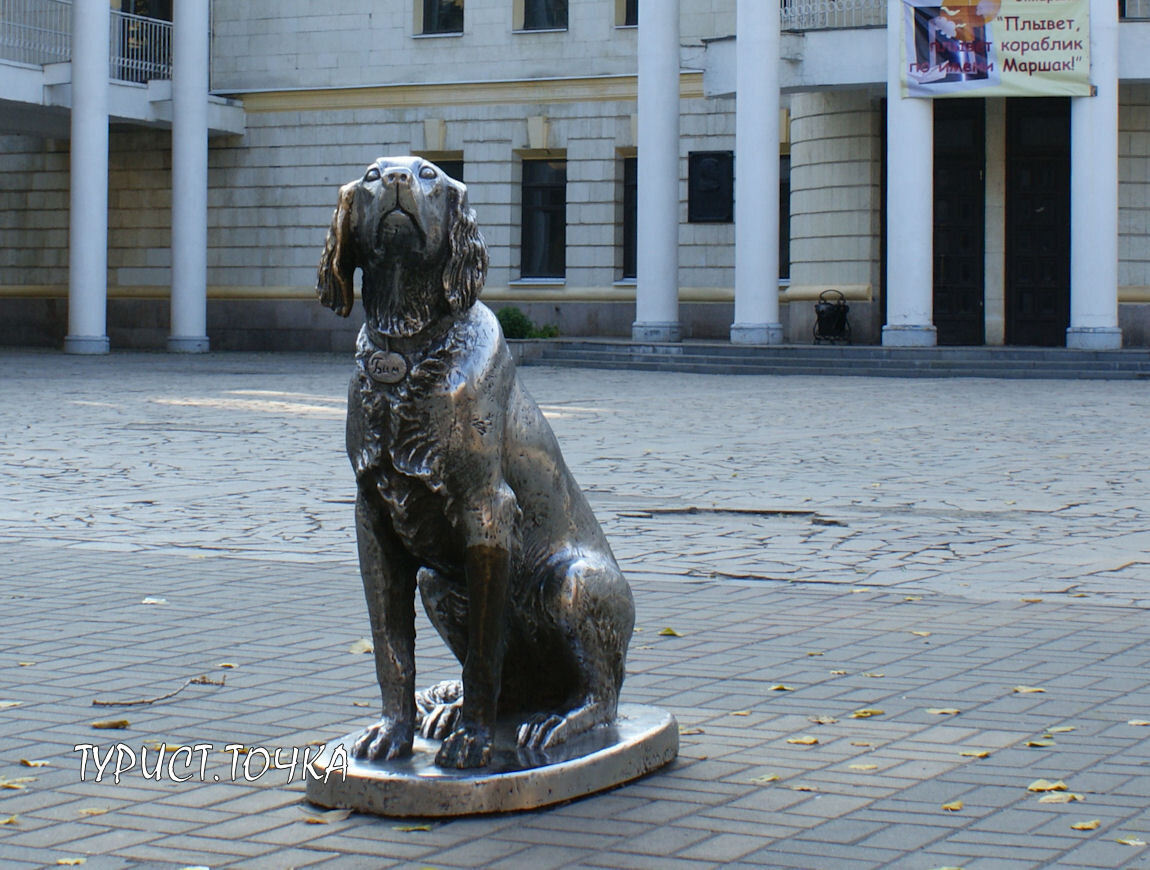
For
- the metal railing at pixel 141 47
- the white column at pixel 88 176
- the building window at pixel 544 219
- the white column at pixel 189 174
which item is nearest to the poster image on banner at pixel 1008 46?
the building window at pixel 544 219

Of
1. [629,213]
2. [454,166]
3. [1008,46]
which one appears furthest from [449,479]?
[454,166]

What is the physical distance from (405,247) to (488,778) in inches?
49.9

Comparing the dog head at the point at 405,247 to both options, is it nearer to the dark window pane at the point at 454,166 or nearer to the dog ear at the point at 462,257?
the dog ear at the point at 462,257

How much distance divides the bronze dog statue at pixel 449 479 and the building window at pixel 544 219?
3234 centimetres

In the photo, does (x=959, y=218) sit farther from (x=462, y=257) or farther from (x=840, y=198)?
(x=462, y=257)

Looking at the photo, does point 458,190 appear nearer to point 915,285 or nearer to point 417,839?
point 417,839

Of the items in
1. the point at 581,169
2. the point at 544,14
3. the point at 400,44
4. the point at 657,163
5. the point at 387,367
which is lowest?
the point at 387,367

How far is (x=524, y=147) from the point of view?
36.7 metres

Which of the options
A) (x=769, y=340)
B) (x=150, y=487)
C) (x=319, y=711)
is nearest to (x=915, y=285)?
(x=769, y=340)

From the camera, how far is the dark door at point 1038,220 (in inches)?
1220

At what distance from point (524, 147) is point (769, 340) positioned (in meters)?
8.78

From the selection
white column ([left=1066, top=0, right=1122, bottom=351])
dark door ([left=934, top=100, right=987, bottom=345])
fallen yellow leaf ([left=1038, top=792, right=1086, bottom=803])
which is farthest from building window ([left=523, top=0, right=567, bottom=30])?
fallen yellow leaf ([left=1038, top=792, right=1086, bottom=803])

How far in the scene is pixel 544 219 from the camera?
1463 inches

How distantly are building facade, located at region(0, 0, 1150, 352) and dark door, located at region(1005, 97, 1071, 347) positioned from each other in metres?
0.04
